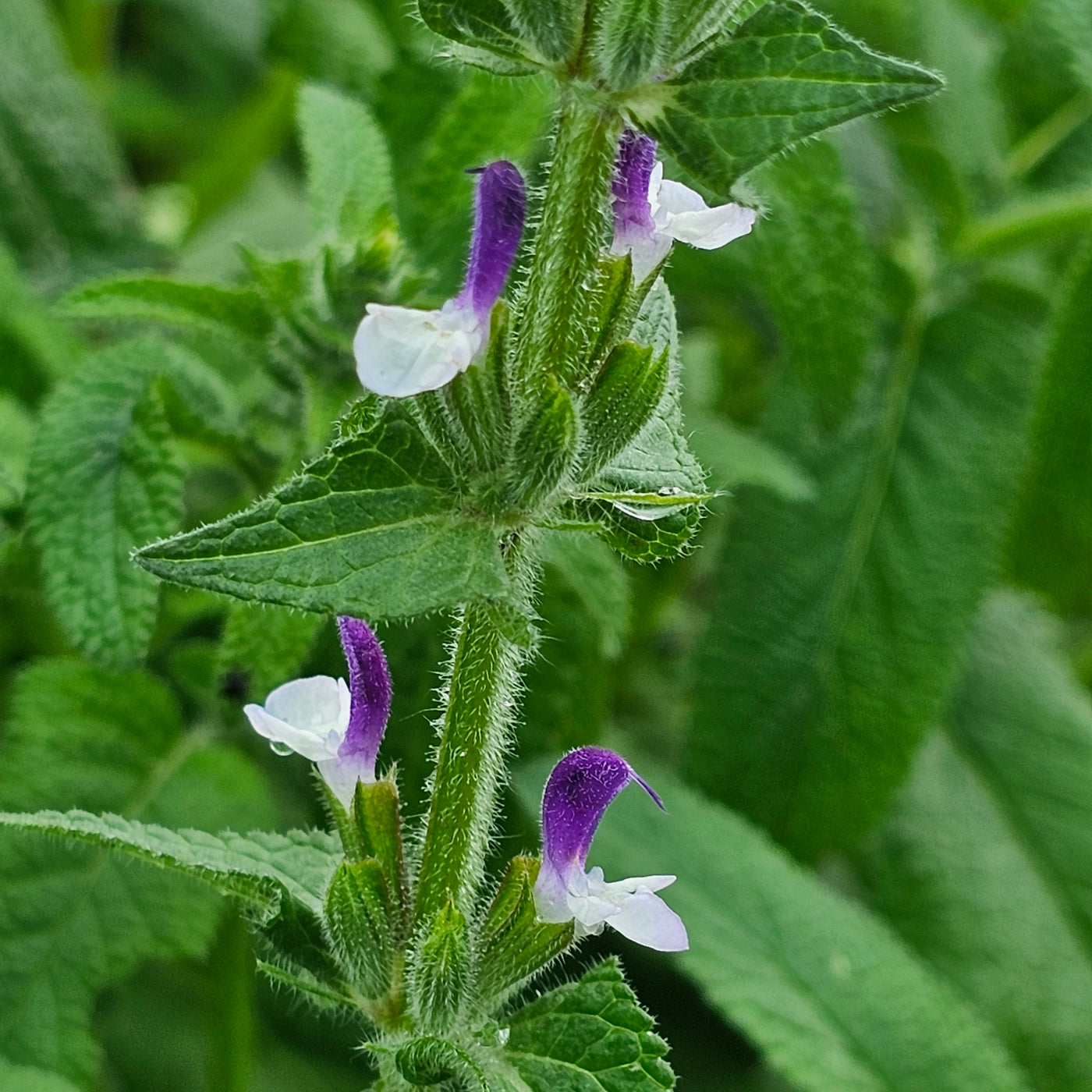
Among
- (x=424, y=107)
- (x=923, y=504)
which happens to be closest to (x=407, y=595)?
(x=424, y=107)

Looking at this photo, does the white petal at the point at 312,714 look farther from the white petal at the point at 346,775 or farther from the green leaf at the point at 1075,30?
the green leaf at the point at 1075,30

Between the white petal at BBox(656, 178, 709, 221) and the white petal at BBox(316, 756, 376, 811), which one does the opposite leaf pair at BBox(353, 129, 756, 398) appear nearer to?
the white petal at BBox(656, 178, 709, 221)

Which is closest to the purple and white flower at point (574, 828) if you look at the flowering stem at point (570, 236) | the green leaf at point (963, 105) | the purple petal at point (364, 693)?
the purple petal at point (364, 693)

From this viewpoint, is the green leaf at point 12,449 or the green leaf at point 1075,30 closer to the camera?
the green leaf at point 12,449

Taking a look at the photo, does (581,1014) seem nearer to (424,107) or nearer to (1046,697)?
(424,107)

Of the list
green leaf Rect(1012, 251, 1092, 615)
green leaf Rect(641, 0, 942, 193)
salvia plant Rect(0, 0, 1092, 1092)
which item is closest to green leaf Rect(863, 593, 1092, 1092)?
salvia plant Rect(0, 0, 1092, 1092)

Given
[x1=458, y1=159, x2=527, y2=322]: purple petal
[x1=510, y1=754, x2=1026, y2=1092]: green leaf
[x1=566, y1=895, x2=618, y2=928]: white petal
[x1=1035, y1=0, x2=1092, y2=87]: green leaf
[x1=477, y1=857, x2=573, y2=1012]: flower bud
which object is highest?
[x1=1035, y1=0, x2=1092, y2=87]: green leaf
